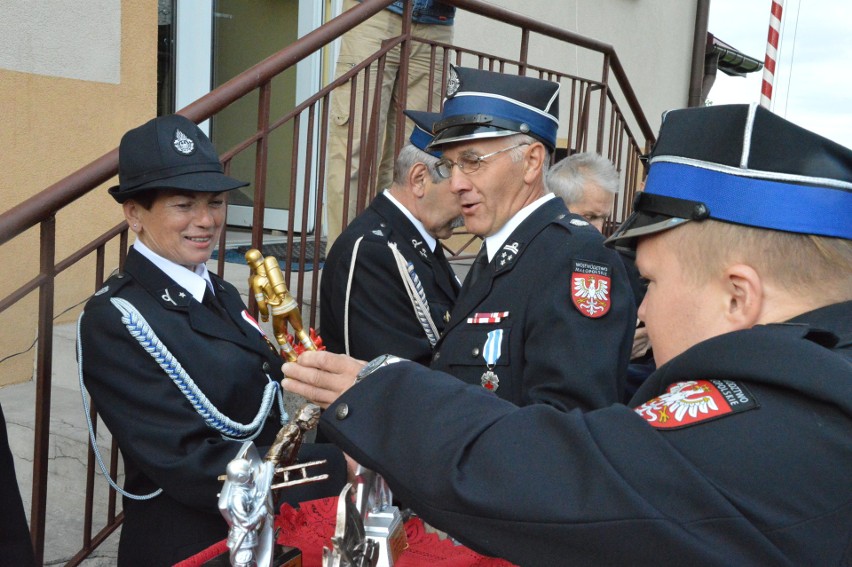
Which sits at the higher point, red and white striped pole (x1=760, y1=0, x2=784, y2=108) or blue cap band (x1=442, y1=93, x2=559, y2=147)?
red and white striped pole (x1=760, y1=0, x2=784, y2=108)

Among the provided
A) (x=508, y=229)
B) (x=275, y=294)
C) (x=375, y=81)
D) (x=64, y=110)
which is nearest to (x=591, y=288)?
(x=508, y=229)

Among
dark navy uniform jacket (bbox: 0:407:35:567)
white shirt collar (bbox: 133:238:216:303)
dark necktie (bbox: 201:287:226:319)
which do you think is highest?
white shirt collar (bbox: 133:238:216:303)

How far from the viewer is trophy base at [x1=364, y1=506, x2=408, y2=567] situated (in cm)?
145

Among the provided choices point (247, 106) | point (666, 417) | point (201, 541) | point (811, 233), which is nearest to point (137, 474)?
point (201, 541)

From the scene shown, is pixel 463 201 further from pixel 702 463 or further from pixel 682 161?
pixel 702 463

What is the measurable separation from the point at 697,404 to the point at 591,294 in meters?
1.11

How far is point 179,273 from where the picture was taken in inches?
98.5

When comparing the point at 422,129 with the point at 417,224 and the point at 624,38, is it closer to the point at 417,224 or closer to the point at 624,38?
the point at 417,224

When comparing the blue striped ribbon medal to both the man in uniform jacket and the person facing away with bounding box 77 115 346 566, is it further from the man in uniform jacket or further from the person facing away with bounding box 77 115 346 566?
the man in uniform jacket

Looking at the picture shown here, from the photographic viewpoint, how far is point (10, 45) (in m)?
3.94

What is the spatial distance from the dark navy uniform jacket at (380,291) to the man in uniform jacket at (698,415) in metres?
1.80

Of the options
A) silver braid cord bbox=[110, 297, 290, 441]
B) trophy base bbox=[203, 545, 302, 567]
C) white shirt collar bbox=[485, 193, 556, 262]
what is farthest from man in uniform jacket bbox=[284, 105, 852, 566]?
white shirt collar bbox=[485, 193, 556, 262]

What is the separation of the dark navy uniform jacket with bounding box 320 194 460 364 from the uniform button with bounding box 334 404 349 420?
178cm

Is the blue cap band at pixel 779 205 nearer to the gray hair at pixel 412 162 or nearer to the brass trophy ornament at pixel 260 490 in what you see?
the brass trophy ornament at pixel 260 490
